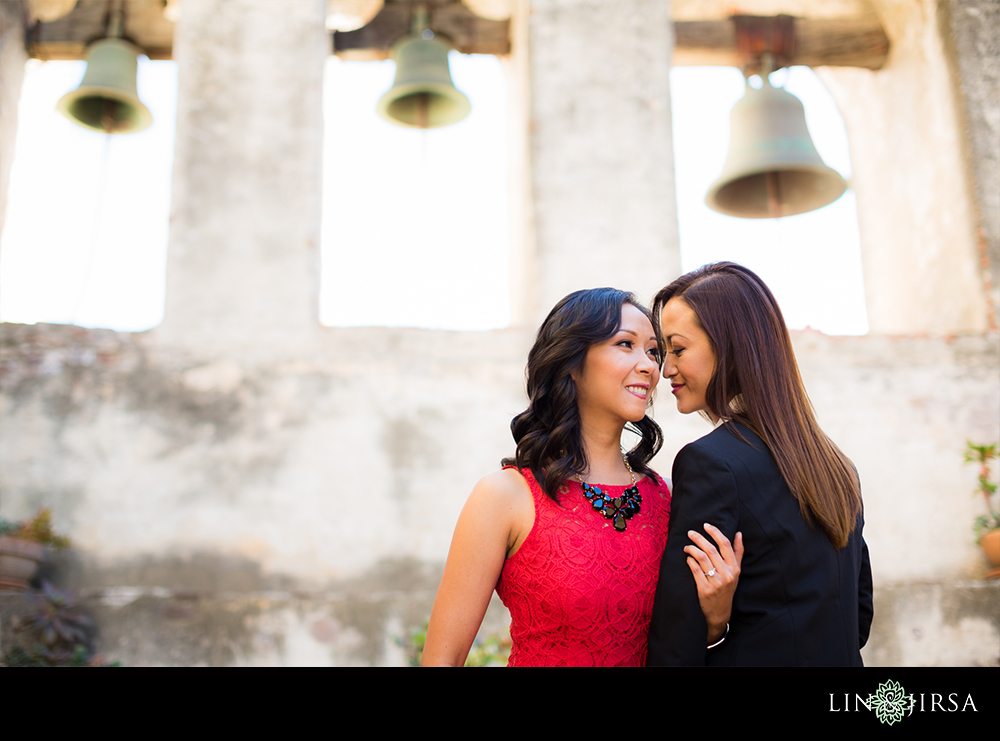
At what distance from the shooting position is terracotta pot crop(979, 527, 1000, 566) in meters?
4.69

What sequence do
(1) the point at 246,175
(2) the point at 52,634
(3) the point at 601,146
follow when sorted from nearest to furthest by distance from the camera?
(2) the point at 52,634 < (1) the point at 246,175 < (3) the point at 601,146

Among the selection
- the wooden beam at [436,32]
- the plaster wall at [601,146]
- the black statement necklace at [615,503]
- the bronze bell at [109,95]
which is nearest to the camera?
the black statement necklace at [615,503]

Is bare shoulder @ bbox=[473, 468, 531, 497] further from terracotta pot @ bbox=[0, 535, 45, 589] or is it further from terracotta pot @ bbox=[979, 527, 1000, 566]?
terracotta pot @ bbox=[979, 527, 1000, 566]

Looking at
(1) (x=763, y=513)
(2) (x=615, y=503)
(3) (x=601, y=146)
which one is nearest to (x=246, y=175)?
(3) (x=601, y=146)

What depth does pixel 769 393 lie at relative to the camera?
199 cm

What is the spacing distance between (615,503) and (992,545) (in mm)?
3517

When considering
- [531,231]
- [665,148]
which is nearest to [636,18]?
[665,148]

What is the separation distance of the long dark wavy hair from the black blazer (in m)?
0.48

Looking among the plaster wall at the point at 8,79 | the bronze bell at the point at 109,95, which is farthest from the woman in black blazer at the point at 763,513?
the plaster wall at the point at 8,79

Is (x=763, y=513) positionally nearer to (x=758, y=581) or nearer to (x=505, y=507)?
(x=758, y=581)

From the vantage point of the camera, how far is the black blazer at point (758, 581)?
1786mm

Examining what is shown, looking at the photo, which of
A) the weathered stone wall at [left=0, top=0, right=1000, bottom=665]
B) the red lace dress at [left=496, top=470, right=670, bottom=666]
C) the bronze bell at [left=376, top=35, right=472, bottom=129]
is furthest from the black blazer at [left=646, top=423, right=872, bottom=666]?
the bronze bell at [left=376, top=35, right=472, bottom=129]

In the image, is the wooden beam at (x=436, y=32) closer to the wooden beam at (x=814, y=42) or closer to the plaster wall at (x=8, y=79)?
the wooden beam at (x=814, y=42)
